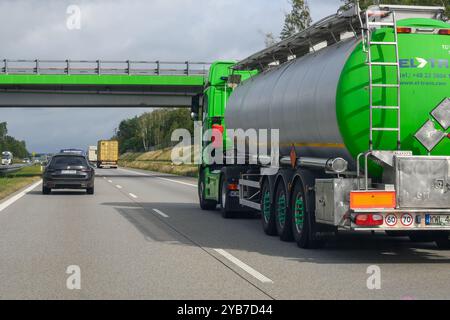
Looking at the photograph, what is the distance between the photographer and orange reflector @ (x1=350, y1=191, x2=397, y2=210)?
31.1 ft

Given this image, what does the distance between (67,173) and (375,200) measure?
58.4 ft

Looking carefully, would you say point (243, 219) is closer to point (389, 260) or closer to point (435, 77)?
point (389, 260)

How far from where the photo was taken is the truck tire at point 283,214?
1194 centimetres

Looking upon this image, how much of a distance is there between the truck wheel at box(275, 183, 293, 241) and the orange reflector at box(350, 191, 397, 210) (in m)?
2.40

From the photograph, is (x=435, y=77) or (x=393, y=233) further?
(x=393, y=233)

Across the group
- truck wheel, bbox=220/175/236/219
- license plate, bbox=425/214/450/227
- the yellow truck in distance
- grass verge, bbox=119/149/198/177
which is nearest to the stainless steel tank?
license plate, bbox=425/214/450/227

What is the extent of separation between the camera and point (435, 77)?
967cm

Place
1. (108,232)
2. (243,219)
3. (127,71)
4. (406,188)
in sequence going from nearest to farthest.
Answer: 1. (406,188)
2. (108,232)
3. (243,219)
4. (127,71)

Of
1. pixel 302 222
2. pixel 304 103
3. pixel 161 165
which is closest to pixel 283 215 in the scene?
pixel 302 222

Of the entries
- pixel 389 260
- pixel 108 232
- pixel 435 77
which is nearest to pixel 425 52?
pixel 435 77

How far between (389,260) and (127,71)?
39.7 metres

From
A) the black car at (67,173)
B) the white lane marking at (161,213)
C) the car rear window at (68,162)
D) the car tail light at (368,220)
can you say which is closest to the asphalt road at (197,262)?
the car tail light at (368,220)

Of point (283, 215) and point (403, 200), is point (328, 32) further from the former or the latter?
point (403, 200)
